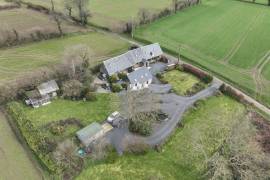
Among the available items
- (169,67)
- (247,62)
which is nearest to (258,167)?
(169,67)

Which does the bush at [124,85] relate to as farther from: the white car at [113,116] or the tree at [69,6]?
the tree at [69,6]

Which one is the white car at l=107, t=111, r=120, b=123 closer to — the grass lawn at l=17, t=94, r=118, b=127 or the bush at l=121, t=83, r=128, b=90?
the grass lawn at l=17, t=94, r=118, b=127

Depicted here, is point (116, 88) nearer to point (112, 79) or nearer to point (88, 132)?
point (112, 79)

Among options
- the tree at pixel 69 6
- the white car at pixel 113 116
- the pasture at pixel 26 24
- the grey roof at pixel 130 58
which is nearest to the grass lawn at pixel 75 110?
the white car at pixel 113 116

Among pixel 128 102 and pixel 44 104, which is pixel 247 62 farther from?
pixel 44 104

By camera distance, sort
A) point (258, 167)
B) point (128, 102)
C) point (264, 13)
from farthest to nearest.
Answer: point (264, 13) → point (128, 102) → point (258, 167)
